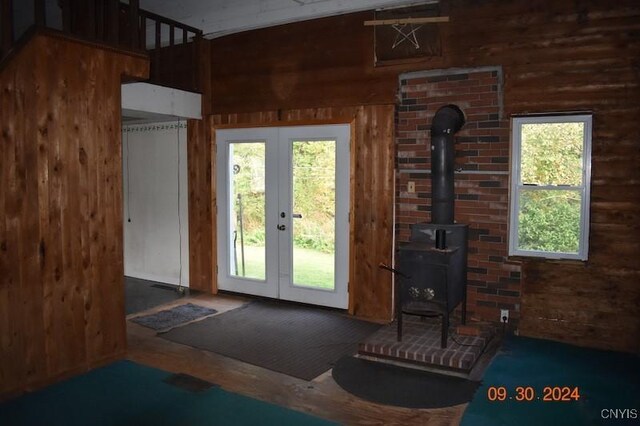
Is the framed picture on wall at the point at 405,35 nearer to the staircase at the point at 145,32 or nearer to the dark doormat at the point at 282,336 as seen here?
the staircase at the point at 145,32

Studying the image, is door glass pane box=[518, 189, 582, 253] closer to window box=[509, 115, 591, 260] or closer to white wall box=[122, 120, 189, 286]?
window box=[509, 115, 591, 260]

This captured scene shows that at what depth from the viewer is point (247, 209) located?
621cm

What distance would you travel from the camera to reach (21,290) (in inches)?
137

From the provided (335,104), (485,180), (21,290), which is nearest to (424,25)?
(335,104)

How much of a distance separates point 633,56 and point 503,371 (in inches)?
109

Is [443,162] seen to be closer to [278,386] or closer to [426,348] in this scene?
[426,348]

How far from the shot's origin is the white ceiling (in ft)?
17.0

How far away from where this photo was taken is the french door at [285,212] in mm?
5621

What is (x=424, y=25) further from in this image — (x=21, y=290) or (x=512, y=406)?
(x=21, y=290)

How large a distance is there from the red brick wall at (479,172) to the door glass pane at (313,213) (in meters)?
1.02

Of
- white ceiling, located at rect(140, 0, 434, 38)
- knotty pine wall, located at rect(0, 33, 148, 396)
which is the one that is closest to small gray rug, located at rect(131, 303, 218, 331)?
knotty pine wall, located at rect(0, 33, 148, 396)

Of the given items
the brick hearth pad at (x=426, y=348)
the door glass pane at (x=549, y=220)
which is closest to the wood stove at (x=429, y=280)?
the brick hearth pad at (x=426, y=348)

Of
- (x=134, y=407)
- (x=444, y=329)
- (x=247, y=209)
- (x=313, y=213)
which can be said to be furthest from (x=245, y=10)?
(x=134, y=407)

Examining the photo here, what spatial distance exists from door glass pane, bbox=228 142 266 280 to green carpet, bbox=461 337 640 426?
3002 millimetres
